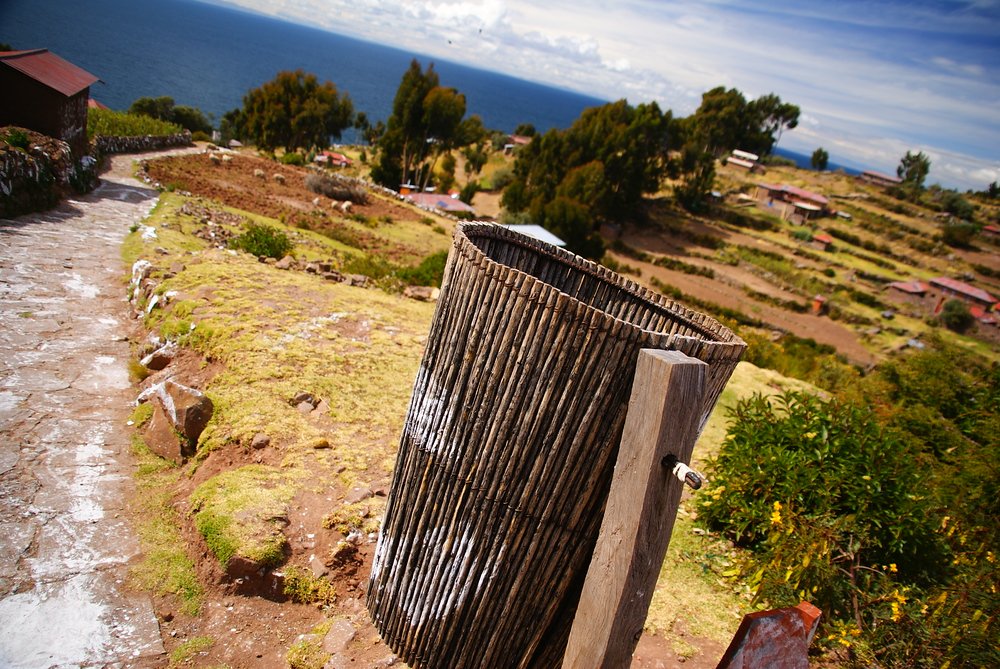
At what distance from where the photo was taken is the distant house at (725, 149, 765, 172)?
226 feet

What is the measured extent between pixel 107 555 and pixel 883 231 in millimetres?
63942

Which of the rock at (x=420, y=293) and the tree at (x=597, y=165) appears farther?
the tree at (x=597, y=165)

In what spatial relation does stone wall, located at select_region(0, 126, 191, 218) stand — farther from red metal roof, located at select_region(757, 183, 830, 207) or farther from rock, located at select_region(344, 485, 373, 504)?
red metal roof, located at select_region(757, 183, 830, 207)

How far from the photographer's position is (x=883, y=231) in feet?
176

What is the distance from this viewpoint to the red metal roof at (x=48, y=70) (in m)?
13.7

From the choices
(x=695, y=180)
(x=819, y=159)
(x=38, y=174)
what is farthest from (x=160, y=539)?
(x=819, y=159)

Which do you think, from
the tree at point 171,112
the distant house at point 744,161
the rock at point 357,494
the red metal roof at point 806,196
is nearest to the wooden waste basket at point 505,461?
the rock at point 357,494

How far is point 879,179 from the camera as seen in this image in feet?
247

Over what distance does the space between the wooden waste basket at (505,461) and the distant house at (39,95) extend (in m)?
16.4

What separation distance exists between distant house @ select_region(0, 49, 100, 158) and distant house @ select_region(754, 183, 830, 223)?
182 ft

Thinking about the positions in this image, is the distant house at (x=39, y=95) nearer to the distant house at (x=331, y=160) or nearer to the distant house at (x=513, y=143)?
the distant house at (x=331, y=160)

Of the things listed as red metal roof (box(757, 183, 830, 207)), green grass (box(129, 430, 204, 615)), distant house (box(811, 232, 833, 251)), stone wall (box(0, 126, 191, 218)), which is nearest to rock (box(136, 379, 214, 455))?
green grass (box(129, 430, 204, 615))

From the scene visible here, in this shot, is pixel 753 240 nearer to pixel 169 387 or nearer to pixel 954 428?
pixel 954 428

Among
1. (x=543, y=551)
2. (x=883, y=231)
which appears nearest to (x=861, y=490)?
(x=543, y=551)
